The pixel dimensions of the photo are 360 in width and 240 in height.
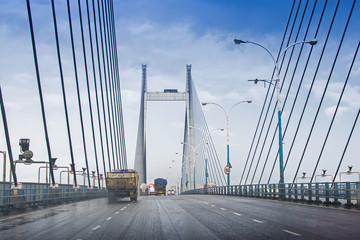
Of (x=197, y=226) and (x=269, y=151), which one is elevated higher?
(x=269, y=151)

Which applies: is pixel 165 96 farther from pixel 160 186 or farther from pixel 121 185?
pixel 121 185

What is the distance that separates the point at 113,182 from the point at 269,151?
42.9 feet

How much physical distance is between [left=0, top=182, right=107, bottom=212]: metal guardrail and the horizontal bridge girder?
39737 mm

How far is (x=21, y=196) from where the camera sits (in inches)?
867

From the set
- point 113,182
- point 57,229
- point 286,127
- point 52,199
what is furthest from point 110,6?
point 57,229

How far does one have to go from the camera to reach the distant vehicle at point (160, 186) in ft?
289

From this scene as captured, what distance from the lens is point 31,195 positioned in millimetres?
23812

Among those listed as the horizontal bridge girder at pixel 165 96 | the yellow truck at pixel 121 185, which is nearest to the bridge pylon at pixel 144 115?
the horizontal bridge girder at pixel 165 96

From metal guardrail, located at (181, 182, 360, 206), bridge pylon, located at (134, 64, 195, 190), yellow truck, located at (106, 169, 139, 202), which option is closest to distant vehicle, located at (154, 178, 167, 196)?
bridge pylon, located at (134, 64, 195, 190)

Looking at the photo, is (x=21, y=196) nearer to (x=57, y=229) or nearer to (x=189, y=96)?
(x=57, y=229)

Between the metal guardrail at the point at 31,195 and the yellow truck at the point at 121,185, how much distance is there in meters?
2.62

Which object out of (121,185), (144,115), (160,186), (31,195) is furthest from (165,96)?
(31,195)

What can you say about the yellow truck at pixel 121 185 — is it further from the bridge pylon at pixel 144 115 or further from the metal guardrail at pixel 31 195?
the bridge pylon at pixel 144 115

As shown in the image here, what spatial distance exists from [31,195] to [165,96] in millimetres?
53426
